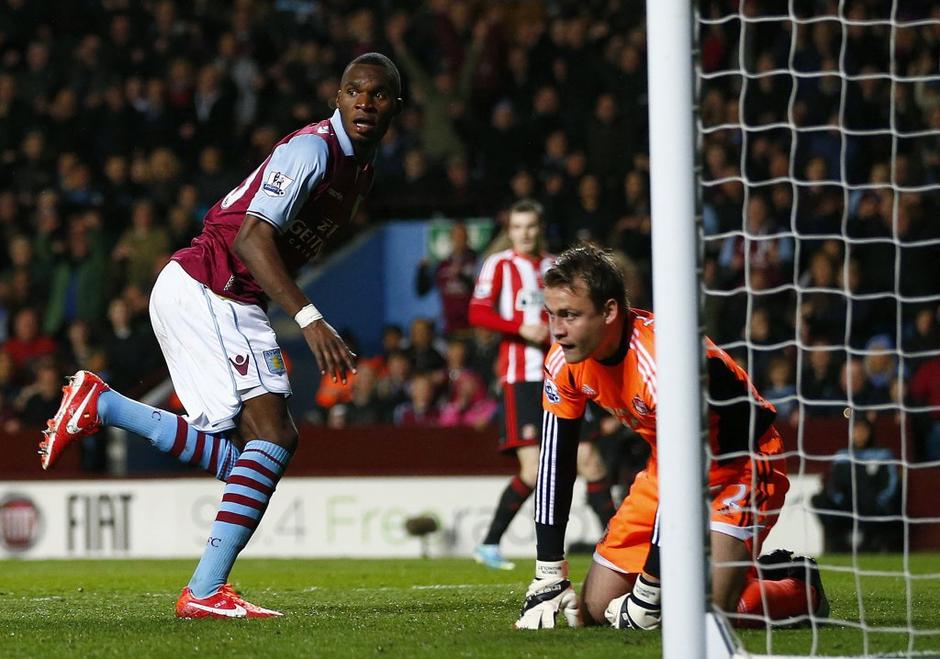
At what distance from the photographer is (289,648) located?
439cm

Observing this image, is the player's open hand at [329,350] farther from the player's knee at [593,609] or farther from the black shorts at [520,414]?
the black shorts at [520,414]

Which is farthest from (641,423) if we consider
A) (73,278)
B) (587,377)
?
(73,278)

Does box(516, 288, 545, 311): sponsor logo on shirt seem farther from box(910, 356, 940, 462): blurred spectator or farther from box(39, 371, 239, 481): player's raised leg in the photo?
box(39, 371, 239, 481): player's raised leg

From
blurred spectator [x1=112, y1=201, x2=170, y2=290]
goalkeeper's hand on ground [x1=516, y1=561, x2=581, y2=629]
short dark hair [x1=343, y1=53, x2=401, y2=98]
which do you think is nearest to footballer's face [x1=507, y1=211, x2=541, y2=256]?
short dark hair [x1=343, y1=53, x2=401, y2=98]

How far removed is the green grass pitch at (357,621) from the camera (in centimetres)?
436

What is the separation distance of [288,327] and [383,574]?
6.14 m

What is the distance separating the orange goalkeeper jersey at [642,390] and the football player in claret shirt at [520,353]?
3946mm

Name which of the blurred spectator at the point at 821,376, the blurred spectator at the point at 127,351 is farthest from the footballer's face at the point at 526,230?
the blurred spectator at the point at 127,351

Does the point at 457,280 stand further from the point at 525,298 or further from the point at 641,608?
the point at 641,608

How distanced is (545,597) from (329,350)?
1106 millimetres

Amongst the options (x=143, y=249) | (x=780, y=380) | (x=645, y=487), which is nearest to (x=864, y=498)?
(x=780, y=380)

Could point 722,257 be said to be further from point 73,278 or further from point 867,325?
point 73,278

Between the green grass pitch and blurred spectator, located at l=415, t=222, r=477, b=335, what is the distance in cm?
512

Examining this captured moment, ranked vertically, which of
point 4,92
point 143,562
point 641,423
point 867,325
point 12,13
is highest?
point 12,13
